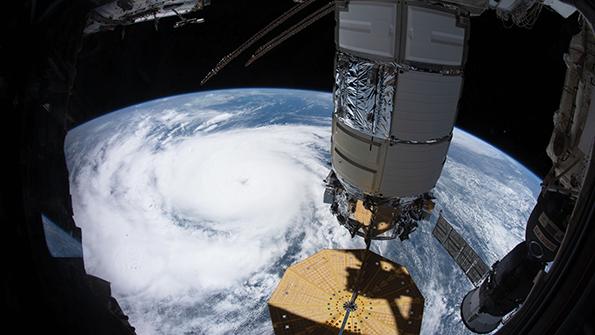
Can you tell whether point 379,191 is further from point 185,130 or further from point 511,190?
point 185,130

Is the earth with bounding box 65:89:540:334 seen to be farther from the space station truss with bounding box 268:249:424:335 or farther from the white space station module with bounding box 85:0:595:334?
the white space station module with bounding box 85:0:595:334

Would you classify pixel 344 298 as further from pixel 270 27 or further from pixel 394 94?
pixel 270 27

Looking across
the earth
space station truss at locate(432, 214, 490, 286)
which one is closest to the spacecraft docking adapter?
space station truss at locate(432, 214, 490, 286)

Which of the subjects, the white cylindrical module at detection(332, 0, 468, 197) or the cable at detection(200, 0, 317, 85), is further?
the cable at detection(200, 0, 317, 85)

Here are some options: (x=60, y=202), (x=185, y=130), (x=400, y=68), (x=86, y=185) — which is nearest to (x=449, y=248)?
(x=400, y=68)

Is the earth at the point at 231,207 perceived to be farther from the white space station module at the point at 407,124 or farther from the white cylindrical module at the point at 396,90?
the white cylindrical module at the point at 396,90

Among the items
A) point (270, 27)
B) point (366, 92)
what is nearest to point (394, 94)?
point (366, 92)
